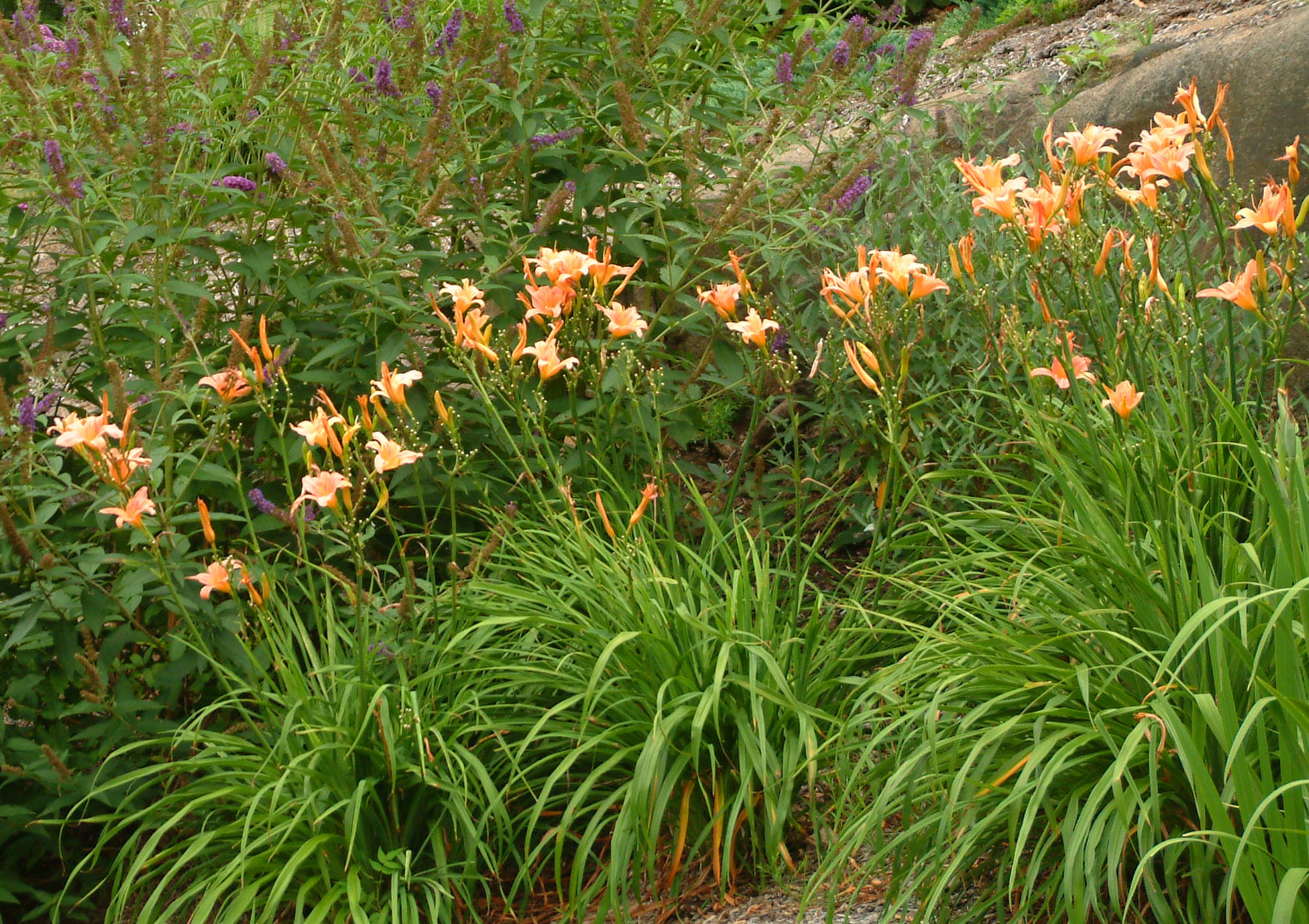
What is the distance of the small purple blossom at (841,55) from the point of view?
320 cm

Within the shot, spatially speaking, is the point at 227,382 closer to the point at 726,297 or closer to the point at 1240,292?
the point at 726,297

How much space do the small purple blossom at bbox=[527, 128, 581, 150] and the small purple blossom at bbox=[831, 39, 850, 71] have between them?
29.2 inches

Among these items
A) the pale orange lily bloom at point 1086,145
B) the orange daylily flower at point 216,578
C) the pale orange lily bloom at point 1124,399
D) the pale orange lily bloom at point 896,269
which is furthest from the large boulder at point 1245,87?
the orange daylily flower at point 216,578

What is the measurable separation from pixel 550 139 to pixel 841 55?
812 mm

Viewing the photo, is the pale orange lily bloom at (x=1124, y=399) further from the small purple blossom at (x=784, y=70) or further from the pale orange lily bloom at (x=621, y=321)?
the small purple blossom at (x=784, y=70)

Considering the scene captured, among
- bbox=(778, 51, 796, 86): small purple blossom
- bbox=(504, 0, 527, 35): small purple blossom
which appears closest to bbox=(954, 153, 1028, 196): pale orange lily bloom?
bbox=(778, 51, 796, 86): small purple blossom

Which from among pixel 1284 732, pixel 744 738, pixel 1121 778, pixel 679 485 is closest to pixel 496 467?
pixel 679 485

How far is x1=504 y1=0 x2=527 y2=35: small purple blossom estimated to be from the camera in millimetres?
3383

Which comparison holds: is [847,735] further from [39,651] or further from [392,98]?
[392,98]

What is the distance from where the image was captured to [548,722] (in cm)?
269

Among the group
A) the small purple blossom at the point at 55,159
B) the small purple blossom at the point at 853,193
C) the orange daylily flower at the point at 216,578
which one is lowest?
the orange daylily flower at the point at 216,578

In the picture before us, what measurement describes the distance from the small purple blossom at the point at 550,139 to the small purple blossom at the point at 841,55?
2.44 ft

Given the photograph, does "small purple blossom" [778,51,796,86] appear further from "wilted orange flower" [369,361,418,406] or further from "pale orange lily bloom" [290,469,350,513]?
"pale orange lily bloom" [290,469,350,513]

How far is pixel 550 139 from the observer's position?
11.1 feet
